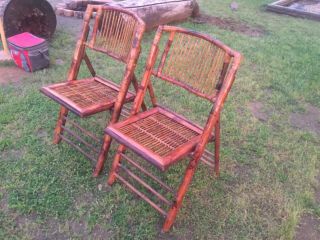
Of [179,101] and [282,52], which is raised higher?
[282,52]

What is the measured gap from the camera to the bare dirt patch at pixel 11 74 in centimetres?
404

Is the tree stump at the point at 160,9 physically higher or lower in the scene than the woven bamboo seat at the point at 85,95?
higher

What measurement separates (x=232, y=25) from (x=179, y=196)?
18.5 feet

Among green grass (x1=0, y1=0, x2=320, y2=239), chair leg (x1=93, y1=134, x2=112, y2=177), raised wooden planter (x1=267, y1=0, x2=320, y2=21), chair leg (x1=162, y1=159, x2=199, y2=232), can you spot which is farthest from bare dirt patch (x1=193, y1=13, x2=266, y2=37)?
chair leg (x1=162, y1=159, x2=199, y2=232)

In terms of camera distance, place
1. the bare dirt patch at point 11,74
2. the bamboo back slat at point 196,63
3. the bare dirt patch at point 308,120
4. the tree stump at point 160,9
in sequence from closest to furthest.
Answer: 1. the bamboo back slat at point 196,63
2. the bare dirt patch at point 308,120
3. the bare dirt patch at point 11,74
4. the tree stump at point 160,9

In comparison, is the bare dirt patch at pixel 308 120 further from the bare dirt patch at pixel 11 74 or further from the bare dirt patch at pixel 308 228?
the bare dirt patch at pixel 11 74

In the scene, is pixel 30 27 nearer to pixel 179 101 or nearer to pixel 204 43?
pixel 179 101

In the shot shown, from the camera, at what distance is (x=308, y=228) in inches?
97.7

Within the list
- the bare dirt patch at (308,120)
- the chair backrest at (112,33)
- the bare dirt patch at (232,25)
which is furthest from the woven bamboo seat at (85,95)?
the bare dirt patch at (232,25)

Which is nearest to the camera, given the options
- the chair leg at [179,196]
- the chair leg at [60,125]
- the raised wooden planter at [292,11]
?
the chair leg at [179,196]

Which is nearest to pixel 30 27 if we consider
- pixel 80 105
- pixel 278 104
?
pixel 80 105

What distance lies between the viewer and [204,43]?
2.35 metres

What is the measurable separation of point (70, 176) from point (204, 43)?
1.52 meters

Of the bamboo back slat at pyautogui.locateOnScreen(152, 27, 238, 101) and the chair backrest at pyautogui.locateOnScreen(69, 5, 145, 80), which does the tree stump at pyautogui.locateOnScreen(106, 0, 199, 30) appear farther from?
the bamboo back slat at pyautogui.locateOnScreen(152, 27, 238, 101)
